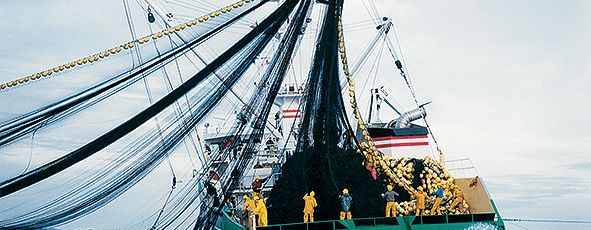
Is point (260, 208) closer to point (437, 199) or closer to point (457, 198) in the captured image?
point (437, 199)

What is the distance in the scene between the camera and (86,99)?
6949mm

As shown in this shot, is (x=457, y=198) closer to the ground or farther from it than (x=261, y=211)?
farther from it

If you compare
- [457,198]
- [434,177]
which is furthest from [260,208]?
[457,198]

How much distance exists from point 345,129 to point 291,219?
8.22 feet

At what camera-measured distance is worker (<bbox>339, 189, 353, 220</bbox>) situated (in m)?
10.7

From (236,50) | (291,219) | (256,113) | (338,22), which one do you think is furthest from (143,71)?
(291,219)

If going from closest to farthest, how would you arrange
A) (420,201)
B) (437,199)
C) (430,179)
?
(420,201) < (437,199) < (430,179)

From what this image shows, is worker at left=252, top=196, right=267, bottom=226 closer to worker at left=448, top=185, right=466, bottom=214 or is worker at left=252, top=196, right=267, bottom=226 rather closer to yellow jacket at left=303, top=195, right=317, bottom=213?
yellow jacket at left=303, top=195, right=317, bottom=213

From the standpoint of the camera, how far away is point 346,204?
35.0 ft

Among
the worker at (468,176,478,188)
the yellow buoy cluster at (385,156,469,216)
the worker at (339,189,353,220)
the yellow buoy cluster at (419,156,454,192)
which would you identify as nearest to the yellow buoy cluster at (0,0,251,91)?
the worker at (339,189,353,220)

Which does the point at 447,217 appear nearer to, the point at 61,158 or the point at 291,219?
the point at 291,219

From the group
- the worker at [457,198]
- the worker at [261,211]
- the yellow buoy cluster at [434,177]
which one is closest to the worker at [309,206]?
the worker at [261,211]

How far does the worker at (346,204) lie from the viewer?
1066 centimetres

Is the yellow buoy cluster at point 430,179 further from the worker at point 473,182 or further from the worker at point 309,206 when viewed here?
the worker at point 309,206
